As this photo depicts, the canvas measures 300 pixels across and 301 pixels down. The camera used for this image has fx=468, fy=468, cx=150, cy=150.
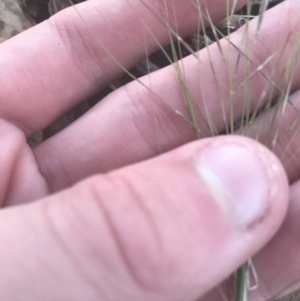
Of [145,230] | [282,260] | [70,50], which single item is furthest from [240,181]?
[70,50]

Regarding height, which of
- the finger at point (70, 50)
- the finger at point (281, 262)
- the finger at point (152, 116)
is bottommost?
the finger at point (281, 262)

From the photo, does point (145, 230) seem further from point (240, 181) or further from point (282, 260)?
point (282, 260)

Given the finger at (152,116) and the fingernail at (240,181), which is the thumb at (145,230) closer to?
the fingernail at (240,181)

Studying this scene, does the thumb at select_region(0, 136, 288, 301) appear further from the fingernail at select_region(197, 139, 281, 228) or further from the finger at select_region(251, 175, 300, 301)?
the finger at select_region(251, 175, 300, 301)

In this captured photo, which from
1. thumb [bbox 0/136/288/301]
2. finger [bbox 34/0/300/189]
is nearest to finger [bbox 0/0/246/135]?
finger [bbox 34/0/300/189]

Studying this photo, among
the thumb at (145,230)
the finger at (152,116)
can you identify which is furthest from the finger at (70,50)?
the thumb at (145,230)

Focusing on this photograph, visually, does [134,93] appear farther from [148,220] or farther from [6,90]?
[148,220]

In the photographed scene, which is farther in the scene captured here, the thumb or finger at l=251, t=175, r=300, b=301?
finger at l=251, t=175, r=300, b=301
